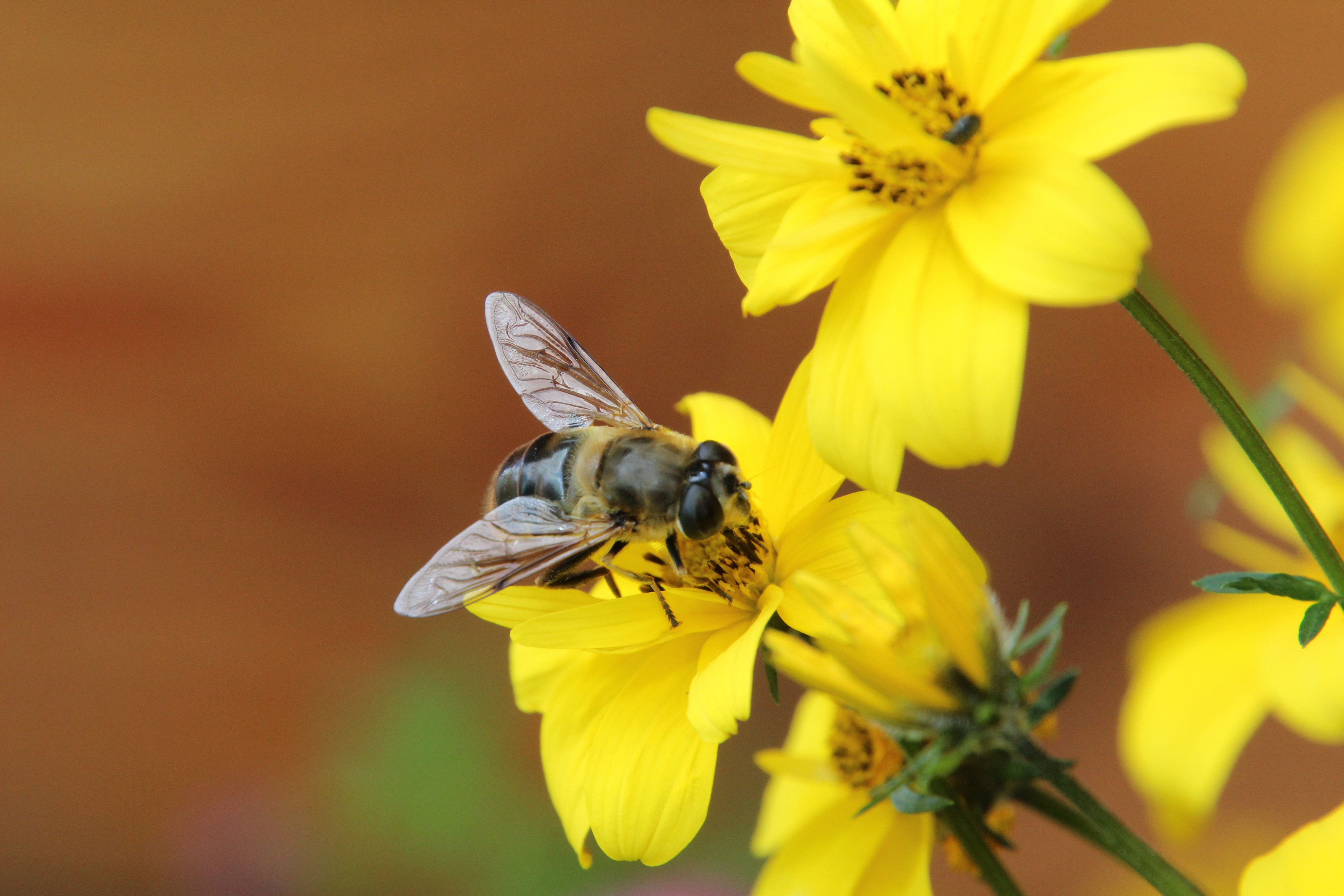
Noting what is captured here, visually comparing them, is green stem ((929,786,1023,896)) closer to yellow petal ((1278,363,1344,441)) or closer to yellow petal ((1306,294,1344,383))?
yellow petal ((1278,363,1344,441))

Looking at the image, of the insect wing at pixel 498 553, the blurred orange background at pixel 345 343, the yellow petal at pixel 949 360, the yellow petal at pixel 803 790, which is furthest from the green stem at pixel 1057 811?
the blurred orange background at pixel 345 343

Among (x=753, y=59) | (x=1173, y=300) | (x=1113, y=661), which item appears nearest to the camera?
(x=753, y=59)

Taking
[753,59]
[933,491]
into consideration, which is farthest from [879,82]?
[933,491]

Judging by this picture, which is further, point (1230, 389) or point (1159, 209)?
point (1159, 209)

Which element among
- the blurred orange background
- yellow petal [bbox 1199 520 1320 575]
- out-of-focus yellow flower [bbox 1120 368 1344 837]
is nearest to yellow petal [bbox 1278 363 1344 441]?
out-of-focus yellow flower [bbox 1120 368 1344 837]

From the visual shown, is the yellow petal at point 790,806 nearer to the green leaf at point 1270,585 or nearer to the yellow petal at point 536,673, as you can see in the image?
the yellow petal at point 536,673

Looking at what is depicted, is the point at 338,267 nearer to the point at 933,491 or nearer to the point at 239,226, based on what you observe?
the point at 239,226

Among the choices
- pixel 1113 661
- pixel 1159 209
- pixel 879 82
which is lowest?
pixel 1113 661
